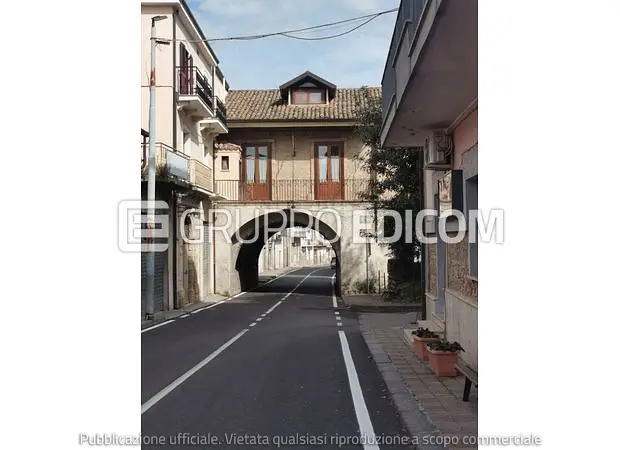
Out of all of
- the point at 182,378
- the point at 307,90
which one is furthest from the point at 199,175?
the point at 182,378

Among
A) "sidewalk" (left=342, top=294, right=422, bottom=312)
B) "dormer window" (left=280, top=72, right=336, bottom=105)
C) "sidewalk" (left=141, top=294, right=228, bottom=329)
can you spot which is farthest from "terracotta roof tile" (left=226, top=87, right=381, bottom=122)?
"sidewalk" (left=342, top=294, right=422, bottom=312)

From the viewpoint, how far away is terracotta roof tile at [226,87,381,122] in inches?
1109

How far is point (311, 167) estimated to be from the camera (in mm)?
28219

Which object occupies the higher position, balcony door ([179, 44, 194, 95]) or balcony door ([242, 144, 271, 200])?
balcony door ([179, 44, 194, 95])

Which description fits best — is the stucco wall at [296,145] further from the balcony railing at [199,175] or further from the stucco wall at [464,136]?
the stucco wall at [464,136]

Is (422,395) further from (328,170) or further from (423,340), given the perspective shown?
(328,170)

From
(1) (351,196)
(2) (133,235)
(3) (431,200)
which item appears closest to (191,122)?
(1) (351,196)

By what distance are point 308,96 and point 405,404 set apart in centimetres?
2560

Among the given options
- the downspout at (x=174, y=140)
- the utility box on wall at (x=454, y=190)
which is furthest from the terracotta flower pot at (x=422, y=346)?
the downspout at (x=174, y=140)

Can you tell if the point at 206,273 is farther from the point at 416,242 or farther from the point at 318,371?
the point at 318,371

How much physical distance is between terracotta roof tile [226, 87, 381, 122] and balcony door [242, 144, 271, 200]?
1.42 m

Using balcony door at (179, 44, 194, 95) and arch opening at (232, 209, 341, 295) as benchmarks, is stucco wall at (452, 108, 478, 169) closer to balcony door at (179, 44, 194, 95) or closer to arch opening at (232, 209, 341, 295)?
balcony door at (179, 44, 194, 95)

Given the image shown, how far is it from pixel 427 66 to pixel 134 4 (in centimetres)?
346

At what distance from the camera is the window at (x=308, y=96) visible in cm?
3072
